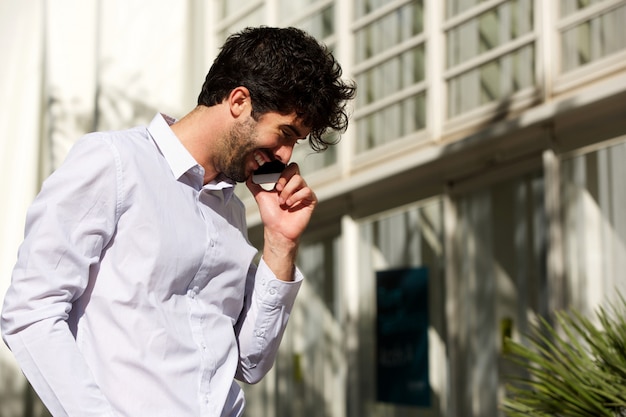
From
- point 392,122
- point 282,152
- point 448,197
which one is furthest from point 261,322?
point 392,122

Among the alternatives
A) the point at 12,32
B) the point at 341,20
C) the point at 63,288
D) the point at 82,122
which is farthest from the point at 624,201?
the point at 12,32

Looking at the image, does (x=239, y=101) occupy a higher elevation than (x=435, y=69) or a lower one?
lower

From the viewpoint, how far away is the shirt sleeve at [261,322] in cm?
235

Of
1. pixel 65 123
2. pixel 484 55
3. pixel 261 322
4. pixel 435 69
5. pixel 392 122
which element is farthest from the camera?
pixel 65 123

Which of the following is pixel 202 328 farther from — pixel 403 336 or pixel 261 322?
pixel 403 336

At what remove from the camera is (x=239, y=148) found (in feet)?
7.34

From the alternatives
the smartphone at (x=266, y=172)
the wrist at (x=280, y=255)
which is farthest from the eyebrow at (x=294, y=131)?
the wrist at (x=280, y=255)

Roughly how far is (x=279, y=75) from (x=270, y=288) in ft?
1.44

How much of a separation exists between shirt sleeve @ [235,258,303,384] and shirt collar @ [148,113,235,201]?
0.71 ft

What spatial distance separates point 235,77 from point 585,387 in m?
2.63

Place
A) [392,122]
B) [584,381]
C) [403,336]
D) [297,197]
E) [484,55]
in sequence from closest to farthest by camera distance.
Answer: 1. [297,197]
2. [584,381]
3. [484,55]
4. [403,336]
5. [392,122]

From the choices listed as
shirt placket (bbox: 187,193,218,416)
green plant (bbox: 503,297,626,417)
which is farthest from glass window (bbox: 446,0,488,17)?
shirt placket (bbox: 187,193,218,416)

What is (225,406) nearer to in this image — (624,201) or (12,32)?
(624,201)

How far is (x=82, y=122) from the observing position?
45.1 ft
